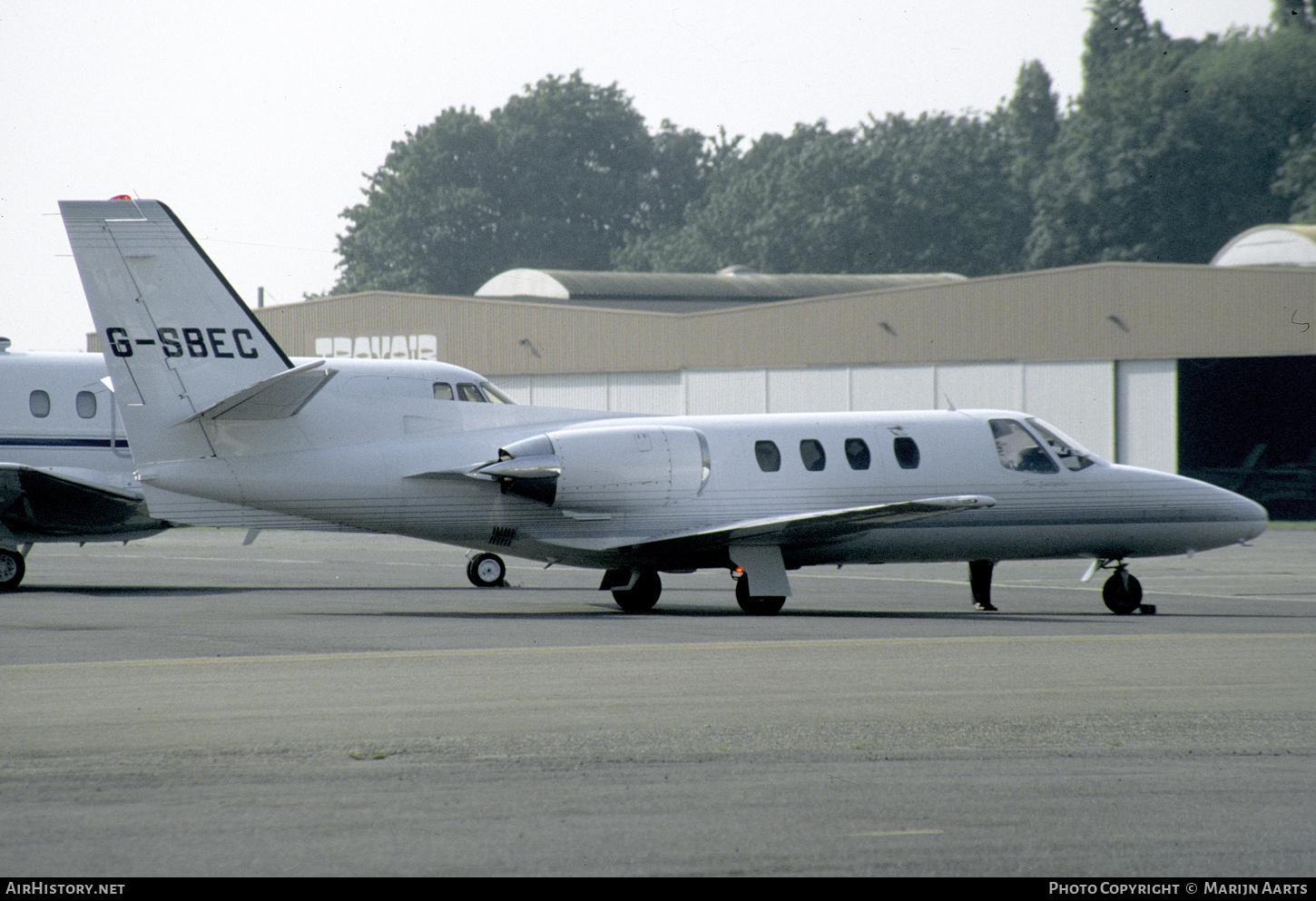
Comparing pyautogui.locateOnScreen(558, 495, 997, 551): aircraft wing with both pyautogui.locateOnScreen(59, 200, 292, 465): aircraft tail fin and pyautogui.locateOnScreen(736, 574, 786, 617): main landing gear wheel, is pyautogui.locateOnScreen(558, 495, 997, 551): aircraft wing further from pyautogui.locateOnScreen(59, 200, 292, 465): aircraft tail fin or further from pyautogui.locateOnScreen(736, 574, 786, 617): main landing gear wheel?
pyautogui.locateOnScreen(59, 200, 292, 465): aircraft tail fin

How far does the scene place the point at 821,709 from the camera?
1228cm

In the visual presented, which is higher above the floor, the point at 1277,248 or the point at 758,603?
the point at 1277,248

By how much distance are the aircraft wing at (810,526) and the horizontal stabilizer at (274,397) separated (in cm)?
385

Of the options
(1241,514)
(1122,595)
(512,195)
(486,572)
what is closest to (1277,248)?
(1241,514)

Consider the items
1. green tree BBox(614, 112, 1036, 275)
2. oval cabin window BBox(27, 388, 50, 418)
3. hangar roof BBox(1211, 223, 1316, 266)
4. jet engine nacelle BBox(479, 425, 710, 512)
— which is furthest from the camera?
green tree BBox(614, 112, 1036, 275)

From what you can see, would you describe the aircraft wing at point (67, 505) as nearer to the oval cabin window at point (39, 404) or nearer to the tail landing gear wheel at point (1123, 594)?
the oval cabin window at point (39, 404)

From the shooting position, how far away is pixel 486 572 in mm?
26016

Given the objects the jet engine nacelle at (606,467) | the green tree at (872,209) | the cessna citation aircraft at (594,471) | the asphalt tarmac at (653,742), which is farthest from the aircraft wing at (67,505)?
the green tree at (872,209)

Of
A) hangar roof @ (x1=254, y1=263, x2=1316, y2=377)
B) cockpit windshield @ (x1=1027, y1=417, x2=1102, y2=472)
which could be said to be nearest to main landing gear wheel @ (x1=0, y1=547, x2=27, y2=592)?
cockpit windshield @ (x1=1027, y1=417, x2=1102, y2=472)

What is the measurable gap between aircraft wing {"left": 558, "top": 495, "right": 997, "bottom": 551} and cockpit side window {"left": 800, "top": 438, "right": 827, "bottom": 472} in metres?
0.65

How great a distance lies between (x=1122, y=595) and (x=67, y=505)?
15849mm

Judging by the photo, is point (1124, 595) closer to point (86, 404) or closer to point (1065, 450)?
point (1065, 450)

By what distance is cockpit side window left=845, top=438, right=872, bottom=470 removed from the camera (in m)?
21.7
